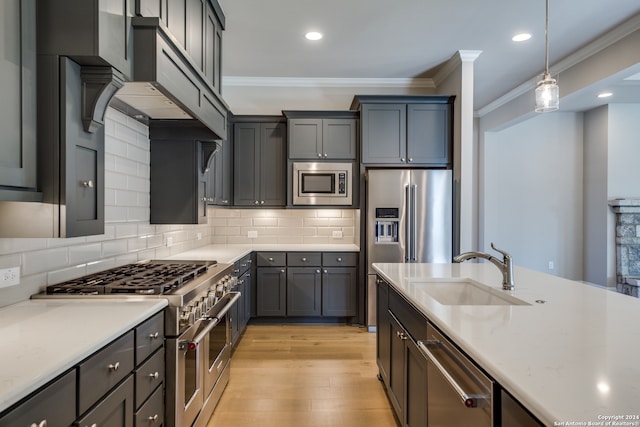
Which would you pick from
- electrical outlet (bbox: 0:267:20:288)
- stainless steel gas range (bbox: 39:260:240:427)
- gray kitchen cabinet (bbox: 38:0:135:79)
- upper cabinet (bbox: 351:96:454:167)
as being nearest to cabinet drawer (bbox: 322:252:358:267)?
upper cabinet (bbox: 351:96:454:167)

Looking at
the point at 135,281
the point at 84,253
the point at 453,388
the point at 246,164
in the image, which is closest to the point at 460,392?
the point at 453,388

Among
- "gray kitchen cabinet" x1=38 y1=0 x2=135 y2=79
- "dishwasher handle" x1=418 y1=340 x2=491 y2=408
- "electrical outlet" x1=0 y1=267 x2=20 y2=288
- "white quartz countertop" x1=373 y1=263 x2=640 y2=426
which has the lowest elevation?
"dishwasher handle" x1=418 y1=340 x2=491 y2=408

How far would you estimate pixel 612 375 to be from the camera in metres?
0.84

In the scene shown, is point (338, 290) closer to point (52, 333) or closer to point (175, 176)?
point (175, 176)

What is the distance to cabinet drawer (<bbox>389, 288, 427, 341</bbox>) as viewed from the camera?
1.57 m

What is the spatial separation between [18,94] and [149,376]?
121cm

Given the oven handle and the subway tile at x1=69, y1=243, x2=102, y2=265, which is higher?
the subway tile at x1=69, y1=243, x2=102, y2=265

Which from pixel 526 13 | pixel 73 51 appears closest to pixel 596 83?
pixel 526 13

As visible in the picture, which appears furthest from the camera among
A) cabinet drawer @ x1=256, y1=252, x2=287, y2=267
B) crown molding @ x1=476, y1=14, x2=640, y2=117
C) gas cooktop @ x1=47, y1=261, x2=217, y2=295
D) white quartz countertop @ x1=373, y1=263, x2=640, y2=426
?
cabinet drawer @ x1=256, y1=252, x2=287, y2=267

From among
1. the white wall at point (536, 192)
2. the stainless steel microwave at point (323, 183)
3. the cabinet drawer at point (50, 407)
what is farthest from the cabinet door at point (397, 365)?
the white wall at point (536, 192)

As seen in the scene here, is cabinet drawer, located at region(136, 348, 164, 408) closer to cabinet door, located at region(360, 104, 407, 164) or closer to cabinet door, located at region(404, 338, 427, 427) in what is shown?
cabinet door, located at region(404, 338, 427, 427)

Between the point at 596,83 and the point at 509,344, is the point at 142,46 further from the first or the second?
the point at 596,83

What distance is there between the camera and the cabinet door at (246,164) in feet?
14.1

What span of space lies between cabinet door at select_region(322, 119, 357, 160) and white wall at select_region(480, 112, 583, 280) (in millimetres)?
2951
